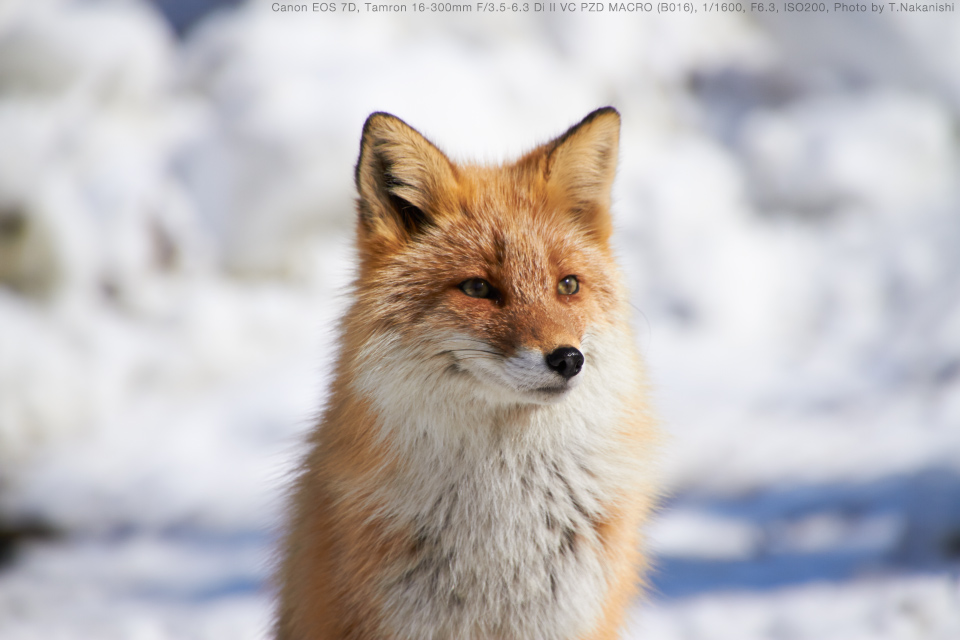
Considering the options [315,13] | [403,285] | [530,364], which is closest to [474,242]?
[403,285]

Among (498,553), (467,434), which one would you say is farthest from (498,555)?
(467,434)

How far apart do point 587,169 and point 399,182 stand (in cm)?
50

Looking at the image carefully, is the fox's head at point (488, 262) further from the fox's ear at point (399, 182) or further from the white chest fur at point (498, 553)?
the white chest fur at point (498, 553)

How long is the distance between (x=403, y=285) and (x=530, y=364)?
40cm

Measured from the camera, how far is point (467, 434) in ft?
5.70

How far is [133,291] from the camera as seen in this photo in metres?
3.99

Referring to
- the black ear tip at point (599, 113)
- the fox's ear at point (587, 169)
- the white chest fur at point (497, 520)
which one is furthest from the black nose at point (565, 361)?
the black ear tip at point (599, 113)

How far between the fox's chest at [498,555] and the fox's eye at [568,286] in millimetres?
382

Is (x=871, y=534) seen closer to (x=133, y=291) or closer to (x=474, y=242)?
(x=474, y=242)

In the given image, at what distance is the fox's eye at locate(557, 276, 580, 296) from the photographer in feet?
5.83

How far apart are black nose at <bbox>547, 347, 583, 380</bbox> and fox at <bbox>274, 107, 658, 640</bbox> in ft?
0.10

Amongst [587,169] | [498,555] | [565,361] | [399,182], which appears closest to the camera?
[565,361]

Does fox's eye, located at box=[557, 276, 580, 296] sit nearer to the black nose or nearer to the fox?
the fox

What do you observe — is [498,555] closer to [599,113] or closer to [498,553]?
[498,553]
